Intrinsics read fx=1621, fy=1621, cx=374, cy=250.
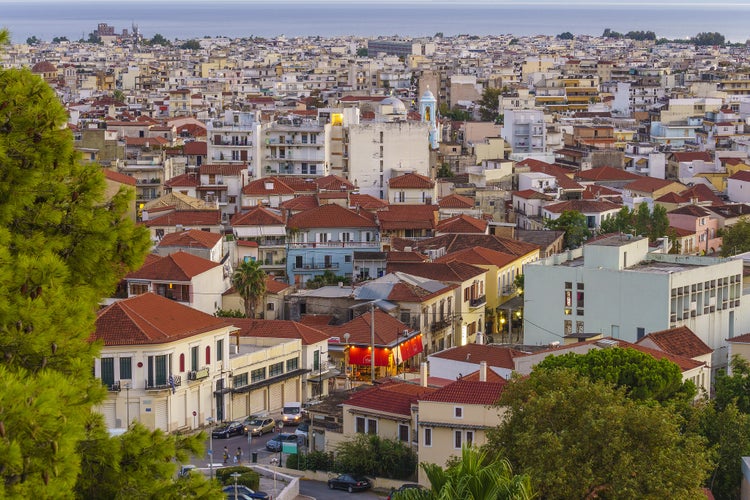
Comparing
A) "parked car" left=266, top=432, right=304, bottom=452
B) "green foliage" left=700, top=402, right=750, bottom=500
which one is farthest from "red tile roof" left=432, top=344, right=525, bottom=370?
"green foliage" left=700, top=402, right=750, bottom=500

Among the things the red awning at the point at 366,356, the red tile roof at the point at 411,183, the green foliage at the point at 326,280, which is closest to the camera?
the red awning at the point at 366,356

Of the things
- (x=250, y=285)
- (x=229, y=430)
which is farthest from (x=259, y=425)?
(x=250, y=285)

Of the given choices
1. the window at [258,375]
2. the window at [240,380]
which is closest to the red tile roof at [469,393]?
the window at [240,380]

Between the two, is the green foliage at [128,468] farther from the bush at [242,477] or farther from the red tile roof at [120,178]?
the red tile roof at [120,178]

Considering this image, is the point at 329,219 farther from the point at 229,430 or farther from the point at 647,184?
the point at 647,184

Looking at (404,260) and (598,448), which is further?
(404,260)

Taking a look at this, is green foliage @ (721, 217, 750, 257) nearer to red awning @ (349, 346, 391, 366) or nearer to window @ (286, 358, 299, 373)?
red awning @ (349, 346, 391, 366)
